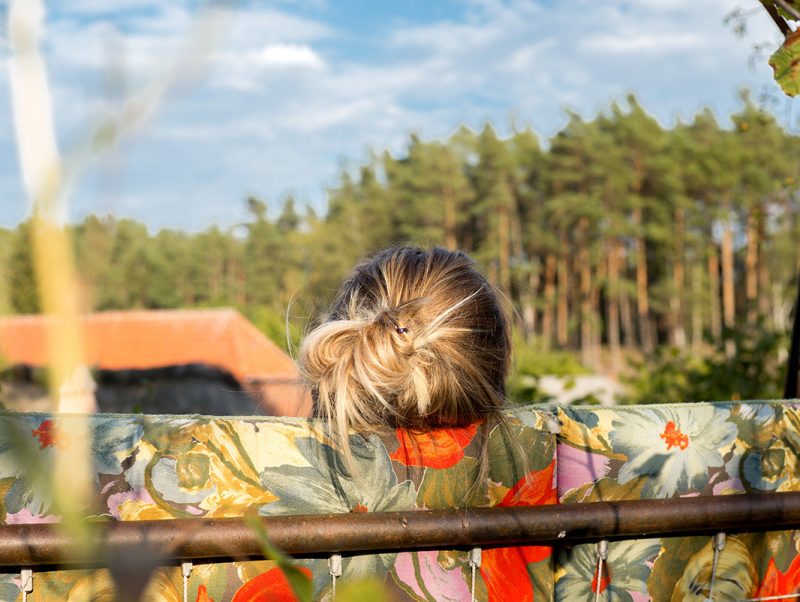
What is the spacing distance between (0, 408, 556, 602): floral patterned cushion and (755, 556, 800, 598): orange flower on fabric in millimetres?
394

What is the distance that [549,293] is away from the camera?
149ft

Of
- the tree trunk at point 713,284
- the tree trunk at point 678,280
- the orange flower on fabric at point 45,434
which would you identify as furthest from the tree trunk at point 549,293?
the orange flower on fabric at point 45,434

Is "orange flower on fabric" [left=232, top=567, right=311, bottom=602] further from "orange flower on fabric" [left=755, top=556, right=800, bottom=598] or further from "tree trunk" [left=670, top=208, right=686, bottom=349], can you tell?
"tree trunk" [left=670, top=208, right=686, bottom=349]

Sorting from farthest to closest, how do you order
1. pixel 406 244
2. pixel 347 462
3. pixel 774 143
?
→ pixel 774 143, pixel 406 244, pixel 347 462

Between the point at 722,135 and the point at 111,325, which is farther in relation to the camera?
the point at 722,135

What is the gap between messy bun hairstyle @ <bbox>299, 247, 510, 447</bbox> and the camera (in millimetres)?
1364

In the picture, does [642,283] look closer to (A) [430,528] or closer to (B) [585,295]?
(B) [585,295]

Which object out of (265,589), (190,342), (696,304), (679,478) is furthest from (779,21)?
(696,304)

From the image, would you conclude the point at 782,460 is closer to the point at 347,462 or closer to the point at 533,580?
the point at 533,580

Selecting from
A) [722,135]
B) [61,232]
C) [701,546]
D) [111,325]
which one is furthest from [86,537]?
[722,135]

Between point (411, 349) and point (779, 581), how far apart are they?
73cm

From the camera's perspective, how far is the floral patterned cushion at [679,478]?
133cm

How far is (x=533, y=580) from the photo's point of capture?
130 centimetres

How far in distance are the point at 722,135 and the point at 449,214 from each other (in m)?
13.6
